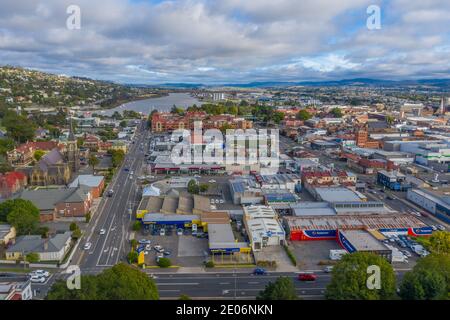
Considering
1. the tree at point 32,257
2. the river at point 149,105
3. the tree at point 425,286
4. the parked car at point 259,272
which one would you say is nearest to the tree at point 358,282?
the tree at point 425,286

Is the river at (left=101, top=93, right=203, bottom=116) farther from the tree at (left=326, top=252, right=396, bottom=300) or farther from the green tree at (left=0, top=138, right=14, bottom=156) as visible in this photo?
the tree at (left=326, top=252, right=396, bottom=300)

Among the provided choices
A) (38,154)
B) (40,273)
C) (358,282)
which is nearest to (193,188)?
(40,273)

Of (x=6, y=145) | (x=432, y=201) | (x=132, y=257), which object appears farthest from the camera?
(x=6, y=145)

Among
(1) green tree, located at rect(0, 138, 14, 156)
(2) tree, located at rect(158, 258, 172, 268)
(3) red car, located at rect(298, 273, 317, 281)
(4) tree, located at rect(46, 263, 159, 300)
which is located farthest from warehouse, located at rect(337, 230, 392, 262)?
(1) green tree, located at rect(0, 138, 14, 156)

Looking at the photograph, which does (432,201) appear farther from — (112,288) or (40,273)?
(40,273)

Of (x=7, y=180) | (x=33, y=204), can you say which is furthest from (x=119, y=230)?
(x=7, y=180)

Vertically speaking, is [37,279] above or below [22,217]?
below

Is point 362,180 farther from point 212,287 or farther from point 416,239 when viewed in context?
point 212,287
